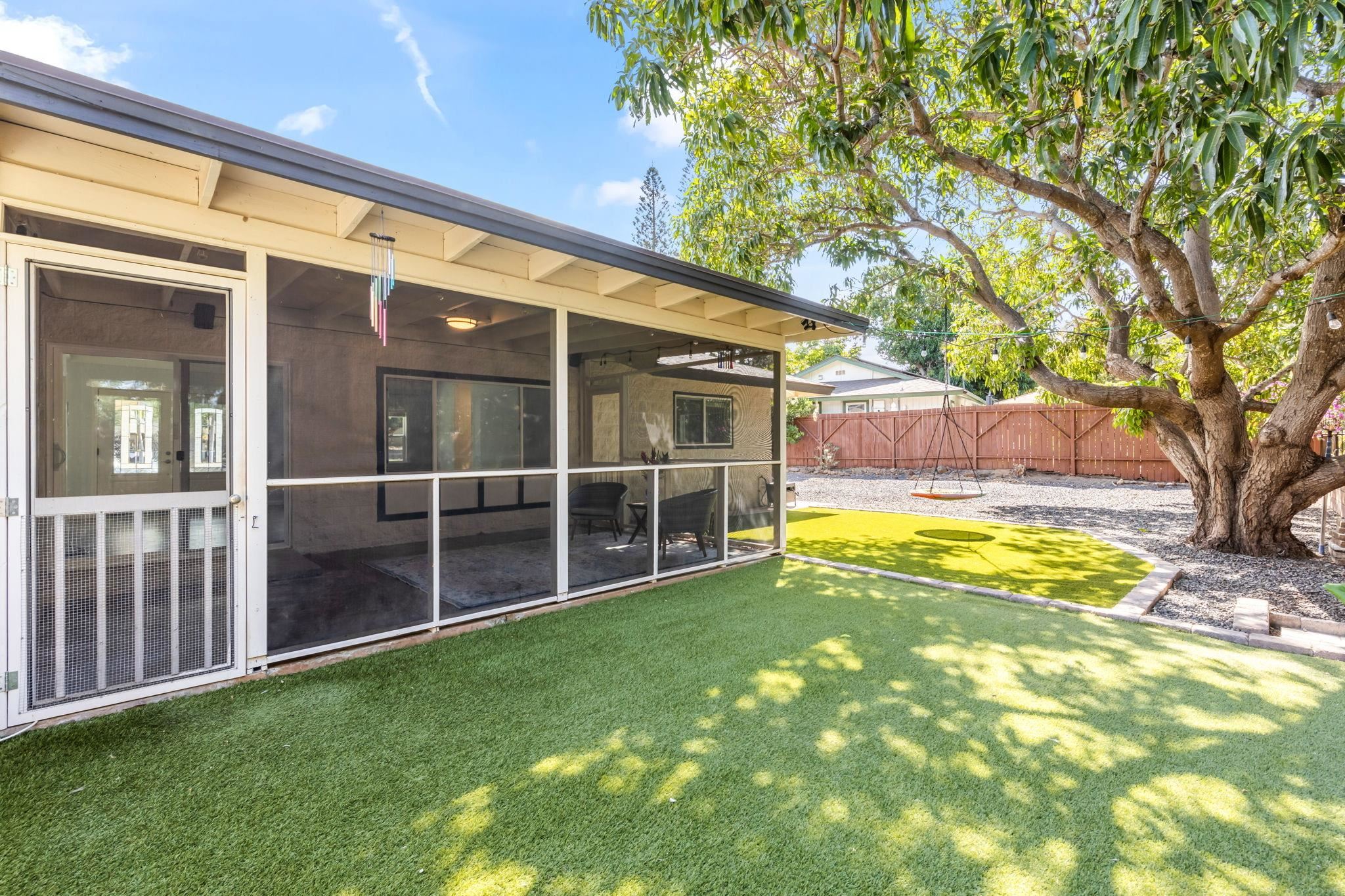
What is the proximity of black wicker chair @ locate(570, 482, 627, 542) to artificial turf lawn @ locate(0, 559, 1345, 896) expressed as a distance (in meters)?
1.34

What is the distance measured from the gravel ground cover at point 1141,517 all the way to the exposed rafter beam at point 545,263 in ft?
16.4

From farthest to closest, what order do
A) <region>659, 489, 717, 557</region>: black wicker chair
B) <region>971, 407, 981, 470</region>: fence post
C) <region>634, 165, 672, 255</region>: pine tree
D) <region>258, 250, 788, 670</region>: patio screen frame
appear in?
<region>634, 165, 672, 255</region>: pine tree, <region>971, 407, 981, 470</region>: fence post, <region>659, 489, 717, 557</region>: black wicker chair, <region>258, 250, 788, 670</region>: patio screen frame

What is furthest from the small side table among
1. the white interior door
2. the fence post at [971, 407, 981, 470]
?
the fence post at [971, 407, 981, 470]

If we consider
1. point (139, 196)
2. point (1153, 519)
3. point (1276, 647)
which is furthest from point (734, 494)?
point (1153, 519)

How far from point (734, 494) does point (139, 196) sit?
15.6ft

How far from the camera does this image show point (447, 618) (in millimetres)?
4023

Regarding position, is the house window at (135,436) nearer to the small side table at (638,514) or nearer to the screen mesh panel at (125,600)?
the screen mesh panel at (125,600)

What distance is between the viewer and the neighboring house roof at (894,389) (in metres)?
20.6

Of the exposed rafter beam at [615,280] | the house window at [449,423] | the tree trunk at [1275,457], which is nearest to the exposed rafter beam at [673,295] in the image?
the exposed rafter beam at [615,280]

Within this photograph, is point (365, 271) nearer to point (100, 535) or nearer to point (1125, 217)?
point (100, 535)

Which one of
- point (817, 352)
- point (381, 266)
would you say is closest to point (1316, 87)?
point (381, 266)

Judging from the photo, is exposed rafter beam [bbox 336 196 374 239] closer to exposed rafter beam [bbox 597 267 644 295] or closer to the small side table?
exposed rafter beam [bbox 597 267 644 295]

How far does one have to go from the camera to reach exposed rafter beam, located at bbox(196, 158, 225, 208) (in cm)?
265

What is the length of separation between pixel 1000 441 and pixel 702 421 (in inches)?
562
